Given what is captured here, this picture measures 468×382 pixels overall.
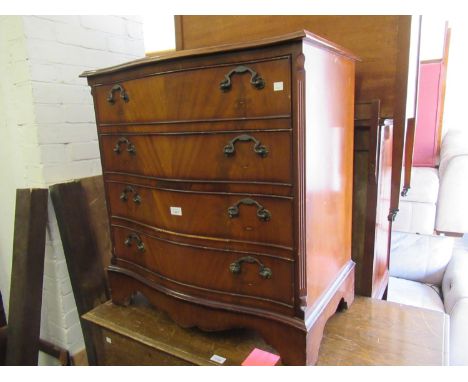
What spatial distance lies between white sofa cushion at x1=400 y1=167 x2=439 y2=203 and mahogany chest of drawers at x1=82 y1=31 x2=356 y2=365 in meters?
1.44

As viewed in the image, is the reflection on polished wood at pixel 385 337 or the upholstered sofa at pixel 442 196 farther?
the upholstered sofa at pixel 442 196

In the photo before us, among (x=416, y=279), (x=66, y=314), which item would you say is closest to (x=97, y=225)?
(x=66, y=314)

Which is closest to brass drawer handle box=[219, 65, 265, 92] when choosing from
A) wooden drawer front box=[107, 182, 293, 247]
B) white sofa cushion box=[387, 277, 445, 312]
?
wooden drawer front box=[107, 182, 293, 247]

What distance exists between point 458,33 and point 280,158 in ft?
6.53

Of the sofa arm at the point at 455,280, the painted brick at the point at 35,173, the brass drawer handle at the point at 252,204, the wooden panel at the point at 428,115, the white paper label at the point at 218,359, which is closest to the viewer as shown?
the brass drawer handle at the point at 252,204

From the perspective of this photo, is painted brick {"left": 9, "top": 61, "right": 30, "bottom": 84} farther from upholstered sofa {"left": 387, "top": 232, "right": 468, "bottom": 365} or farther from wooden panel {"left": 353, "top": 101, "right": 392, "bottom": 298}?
upholstered sofa {"left": 387, "top": 232, "right": 468, "bottom": 365}

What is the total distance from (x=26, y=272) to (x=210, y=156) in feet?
3.18

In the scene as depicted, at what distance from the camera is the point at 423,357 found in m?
1.13

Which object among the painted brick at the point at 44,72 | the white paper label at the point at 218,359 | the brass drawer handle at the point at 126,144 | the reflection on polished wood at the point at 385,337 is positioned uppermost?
the painted brick at the point at 44,72

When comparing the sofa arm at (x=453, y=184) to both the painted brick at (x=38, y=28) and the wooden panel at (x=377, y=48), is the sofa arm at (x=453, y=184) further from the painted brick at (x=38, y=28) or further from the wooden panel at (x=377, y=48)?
the painted brick at (x=38, y=28)

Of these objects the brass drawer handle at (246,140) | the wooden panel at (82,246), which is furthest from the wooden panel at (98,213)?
the brass drawer handle at (246,140)

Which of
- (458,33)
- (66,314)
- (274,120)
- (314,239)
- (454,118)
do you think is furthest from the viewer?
(454,118)

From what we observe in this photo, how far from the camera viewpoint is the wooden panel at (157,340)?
117 centimetres
